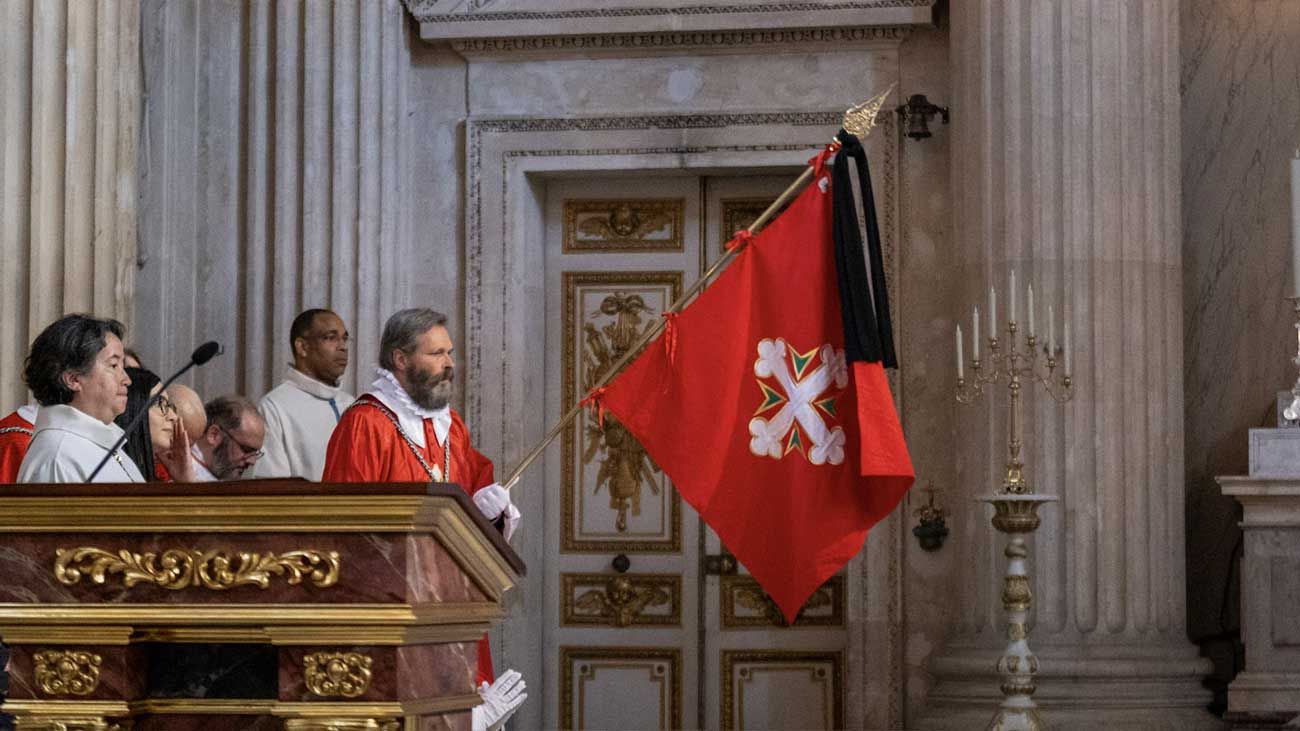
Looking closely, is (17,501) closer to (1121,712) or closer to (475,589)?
(475,589)

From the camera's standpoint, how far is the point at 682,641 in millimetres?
9328

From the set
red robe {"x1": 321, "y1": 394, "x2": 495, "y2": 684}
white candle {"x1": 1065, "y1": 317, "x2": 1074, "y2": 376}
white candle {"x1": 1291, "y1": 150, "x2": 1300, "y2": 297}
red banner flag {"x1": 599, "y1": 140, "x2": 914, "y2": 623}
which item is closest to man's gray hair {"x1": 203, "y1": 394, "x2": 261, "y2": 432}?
red robe {"x1": 321, "y1": 394, "x2": 495, "y2": 684}

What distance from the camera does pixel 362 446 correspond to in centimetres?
642

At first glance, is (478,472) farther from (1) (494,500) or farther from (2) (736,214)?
(2) (736,214)

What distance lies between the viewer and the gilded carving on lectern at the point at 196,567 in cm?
392

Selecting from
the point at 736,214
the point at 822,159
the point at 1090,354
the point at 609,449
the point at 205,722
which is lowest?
the point at 205,722

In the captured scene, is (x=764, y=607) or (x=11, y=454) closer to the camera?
(x=11, y=454)

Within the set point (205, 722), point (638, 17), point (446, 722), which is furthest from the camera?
point (638, 17)

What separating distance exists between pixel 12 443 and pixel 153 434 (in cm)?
61

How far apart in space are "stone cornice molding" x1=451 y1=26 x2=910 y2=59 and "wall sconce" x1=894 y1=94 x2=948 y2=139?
1.25ft

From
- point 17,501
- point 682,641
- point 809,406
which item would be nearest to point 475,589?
point 17,501

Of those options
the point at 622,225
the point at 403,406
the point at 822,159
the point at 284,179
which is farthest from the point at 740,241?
the point at 284,179

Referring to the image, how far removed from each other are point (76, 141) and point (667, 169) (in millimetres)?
2640

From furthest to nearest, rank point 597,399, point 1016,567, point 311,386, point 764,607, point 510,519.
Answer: point 764,607 → point 311,386 → point 1016,567 → point 597,399 → point 510,519
